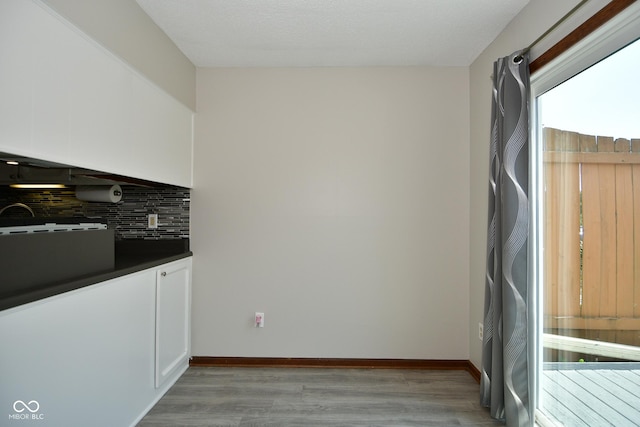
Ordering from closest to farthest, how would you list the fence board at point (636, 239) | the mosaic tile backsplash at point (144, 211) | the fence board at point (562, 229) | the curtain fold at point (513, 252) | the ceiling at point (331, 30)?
the fence board at point (636, 239)
the fence board at point (562, 229)
the curtain fold at point (513, 252)
the ceiling at point (331, 30)
the mosaic tile backsplash at point (144, 211)

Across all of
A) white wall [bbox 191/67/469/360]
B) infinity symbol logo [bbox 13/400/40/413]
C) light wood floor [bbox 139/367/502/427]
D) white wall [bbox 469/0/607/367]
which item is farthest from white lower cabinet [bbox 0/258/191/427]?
white wall [bbox 469/0/607/367]

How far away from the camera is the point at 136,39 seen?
2062 mm

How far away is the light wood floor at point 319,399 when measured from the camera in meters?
2.15

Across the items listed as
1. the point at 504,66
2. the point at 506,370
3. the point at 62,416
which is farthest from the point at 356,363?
the point at 504,66

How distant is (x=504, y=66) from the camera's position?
2.11 meters

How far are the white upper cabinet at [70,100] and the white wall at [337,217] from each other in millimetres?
809

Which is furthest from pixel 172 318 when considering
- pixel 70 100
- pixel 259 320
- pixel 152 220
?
pixel 70 100

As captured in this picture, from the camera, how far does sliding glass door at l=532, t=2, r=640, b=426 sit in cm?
149

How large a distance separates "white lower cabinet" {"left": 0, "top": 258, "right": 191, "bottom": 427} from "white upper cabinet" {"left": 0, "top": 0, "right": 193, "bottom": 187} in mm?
614

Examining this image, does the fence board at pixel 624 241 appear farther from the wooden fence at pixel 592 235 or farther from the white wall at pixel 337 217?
the white wall at pixel 337 217

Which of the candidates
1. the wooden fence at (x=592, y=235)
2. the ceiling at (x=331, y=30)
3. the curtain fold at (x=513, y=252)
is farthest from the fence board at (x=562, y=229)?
the ceiling at (x=331, y=30)

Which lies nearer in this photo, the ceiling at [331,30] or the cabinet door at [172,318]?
the ceiling at [331,30]

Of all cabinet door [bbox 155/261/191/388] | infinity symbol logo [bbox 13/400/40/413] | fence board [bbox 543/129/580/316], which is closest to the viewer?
infinity symbol logo [bbox 13/400/40/413]

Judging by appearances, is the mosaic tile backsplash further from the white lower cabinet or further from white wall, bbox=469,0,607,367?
white wall, bbox=469,0,607,367
